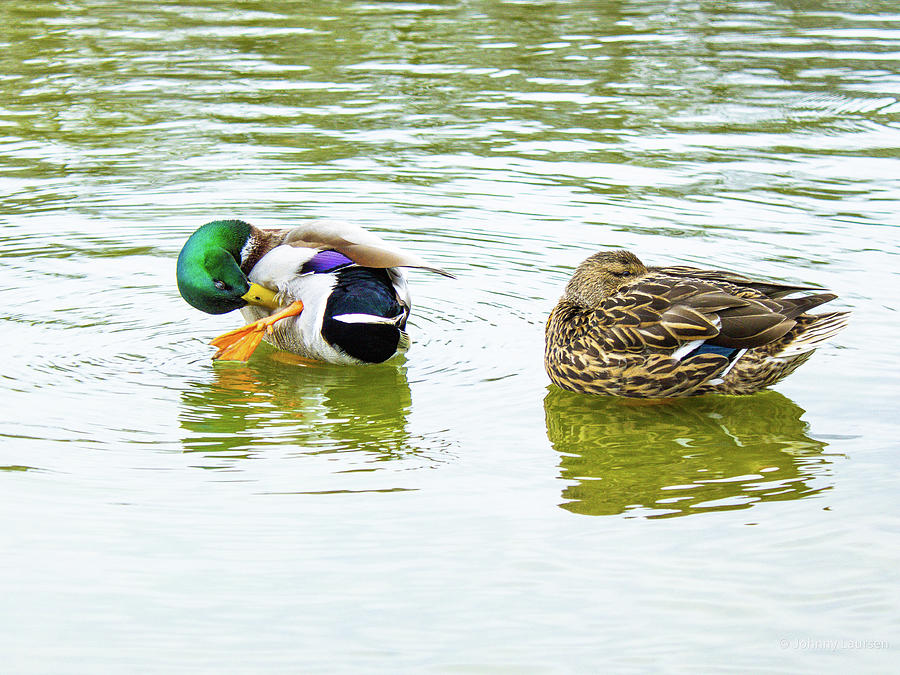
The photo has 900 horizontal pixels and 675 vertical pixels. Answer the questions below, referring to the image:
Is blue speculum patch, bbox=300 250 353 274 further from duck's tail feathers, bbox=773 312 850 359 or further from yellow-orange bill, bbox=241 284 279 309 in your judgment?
duck's tail feathers, bbox=773 312 850 359

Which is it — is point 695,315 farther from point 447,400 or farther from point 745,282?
point 447,400

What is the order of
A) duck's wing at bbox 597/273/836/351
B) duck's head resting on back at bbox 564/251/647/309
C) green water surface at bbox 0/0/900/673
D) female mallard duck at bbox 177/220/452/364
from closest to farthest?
green water surface at bbox 0/0/900/673, duck's wing at bbox 597/273/836/351, duck's head resting on back at bbox 564/251/647/309, female mallard duck at bbox 177/220/452/364

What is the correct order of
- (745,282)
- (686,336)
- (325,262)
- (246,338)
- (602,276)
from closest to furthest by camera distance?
(686,336)
(745,282)
(602,276)
(325,262)
(246,338)

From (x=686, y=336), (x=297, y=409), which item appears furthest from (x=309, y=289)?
(x=686, y=336)

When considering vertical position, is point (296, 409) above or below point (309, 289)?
below

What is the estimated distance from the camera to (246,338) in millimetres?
6062

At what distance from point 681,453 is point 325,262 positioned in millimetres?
1899

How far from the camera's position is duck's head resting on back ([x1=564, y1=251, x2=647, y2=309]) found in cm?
562

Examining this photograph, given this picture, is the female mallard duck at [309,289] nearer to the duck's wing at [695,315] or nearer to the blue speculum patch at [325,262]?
the blue speculum patch at [325,262]

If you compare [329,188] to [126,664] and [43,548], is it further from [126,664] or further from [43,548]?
[126,664]

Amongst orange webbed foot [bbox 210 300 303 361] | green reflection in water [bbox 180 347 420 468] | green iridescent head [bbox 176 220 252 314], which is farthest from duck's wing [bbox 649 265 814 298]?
green iridescent head [bbox 176 220 252 314]

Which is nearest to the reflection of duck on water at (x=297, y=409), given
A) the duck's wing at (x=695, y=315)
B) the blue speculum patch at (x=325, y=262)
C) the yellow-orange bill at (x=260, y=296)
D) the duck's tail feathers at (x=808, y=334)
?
the yellow-orange bill at (x=260, y=296)

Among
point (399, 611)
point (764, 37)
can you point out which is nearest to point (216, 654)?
point (399, 611)

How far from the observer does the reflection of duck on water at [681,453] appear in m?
Result: 4.54
